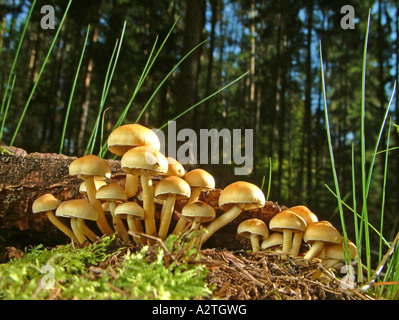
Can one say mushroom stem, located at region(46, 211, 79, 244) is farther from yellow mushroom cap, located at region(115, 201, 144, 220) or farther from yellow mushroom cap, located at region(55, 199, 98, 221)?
yellow mushroom cap, located at region(115, 201, 144, 220)

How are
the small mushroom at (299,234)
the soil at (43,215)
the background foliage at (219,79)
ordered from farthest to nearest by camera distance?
the background foliage at (219,79) < the soil at (43,215) < the small mushroom at (299,234)

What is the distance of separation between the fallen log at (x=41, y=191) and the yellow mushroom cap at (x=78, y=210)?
45 cm

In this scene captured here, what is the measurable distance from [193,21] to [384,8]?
902cm

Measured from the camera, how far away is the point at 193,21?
6.35 m

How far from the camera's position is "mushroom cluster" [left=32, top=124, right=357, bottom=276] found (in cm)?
156

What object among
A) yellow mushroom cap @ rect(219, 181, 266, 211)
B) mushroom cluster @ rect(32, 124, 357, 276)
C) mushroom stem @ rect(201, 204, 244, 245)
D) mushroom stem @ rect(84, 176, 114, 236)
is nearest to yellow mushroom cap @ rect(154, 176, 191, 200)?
mushroom cluster @ rect(32, 124, 357, 276)

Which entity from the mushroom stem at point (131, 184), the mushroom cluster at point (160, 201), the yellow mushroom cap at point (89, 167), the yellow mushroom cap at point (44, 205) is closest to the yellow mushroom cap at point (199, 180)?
the mushroom cluster at point (160, 201)

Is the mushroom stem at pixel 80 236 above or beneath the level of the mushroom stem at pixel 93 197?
beneath

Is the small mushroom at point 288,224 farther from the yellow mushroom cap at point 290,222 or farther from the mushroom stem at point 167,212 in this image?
the mushroom stem at point 167,212

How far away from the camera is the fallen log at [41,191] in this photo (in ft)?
6.91

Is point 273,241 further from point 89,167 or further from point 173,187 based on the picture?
point 89,167

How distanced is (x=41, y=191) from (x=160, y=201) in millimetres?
893

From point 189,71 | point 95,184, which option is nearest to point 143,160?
point 95,184
